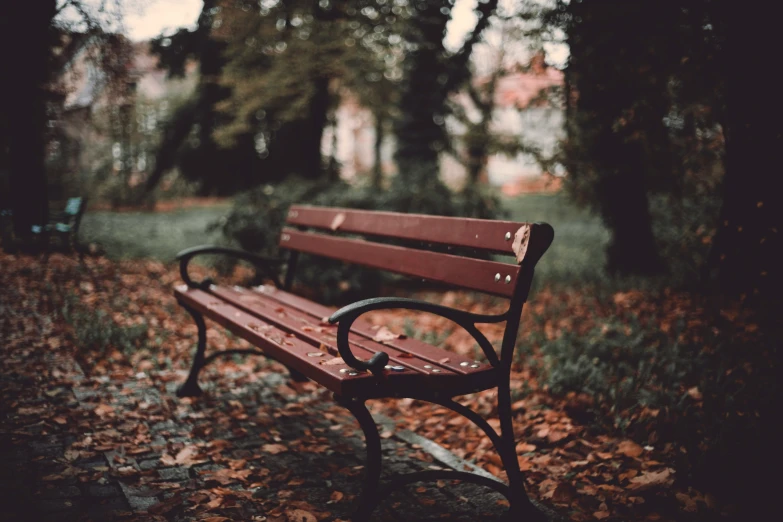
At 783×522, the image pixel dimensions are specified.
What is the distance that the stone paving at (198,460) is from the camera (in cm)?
244

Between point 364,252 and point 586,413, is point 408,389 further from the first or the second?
point 586,413

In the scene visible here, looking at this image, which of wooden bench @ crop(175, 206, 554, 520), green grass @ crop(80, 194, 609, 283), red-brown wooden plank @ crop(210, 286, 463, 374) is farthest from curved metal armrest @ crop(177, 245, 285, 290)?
green grass @ crop(80, 194, 609, 283)

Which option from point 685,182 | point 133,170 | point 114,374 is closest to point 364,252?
point 114,374

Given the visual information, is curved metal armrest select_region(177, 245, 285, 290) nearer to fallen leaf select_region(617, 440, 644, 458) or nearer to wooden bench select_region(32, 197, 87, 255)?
fallen leaf select_region(617, 440, 644, 458)

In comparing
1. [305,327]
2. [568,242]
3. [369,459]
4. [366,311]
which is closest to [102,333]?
[305,327]

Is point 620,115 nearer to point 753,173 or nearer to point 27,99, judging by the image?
point 753,173

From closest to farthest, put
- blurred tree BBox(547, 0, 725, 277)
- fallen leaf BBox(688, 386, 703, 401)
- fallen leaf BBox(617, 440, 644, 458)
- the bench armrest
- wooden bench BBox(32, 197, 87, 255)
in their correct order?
1. the bench armrest
2. fallen leaf BBox(617, 440, 644, 458)
3. fallen leaf BBox(688, 386, 703, 401)
4. blurred tree BBox(547, 0, 725, 277)
5. wooden bench BBox(32, 197, 87, 255)

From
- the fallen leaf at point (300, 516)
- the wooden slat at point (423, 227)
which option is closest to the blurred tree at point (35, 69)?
the wooden slat at point (423, 227)

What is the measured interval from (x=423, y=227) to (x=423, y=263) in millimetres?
201

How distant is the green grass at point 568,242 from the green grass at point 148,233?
496 cm

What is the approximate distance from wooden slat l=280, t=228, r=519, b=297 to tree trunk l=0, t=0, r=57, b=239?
6.52 meters

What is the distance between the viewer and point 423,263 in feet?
9.61

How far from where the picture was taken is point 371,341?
109 inches

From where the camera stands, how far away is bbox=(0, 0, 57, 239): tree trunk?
8.24 m
